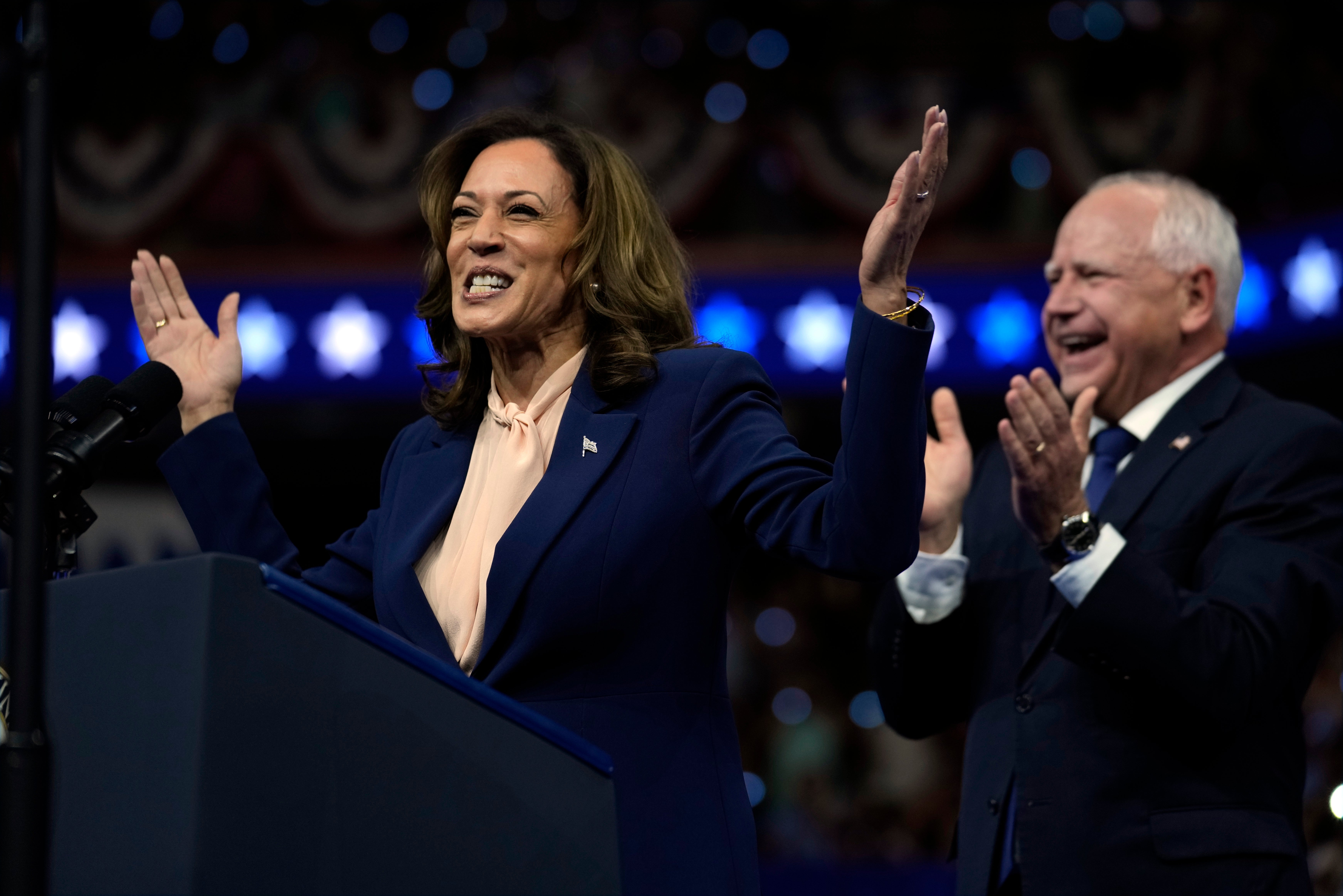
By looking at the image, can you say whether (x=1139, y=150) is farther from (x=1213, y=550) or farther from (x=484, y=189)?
(x=484, y=189)

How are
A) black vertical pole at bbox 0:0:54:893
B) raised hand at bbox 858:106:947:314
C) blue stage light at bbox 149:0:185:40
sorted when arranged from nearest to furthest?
1. black vertical pole at bbox 0:0:54:893
2. raised hand at bbox 858:106:947:314
3. blue stage light at bbox 149:0:185:40

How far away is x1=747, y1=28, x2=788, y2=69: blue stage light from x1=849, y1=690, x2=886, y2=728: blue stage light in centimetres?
282

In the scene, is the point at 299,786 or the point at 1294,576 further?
the point at 1294,576

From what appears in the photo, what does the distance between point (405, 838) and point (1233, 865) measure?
135 cm

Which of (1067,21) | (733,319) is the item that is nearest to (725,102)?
(733,319)

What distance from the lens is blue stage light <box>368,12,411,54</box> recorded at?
6516mm

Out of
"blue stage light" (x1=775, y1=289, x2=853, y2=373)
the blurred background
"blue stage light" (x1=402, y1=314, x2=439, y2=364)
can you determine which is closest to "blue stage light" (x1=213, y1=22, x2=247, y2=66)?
the blurred background

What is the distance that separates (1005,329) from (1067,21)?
1492 mm

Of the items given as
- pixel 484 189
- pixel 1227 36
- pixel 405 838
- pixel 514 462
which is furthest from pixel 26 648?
pixel 1227 36

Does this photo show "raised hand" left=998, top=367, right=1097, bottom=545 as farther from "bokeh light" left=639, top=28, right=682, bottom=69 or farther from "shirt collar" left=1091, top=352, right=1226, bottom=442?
"bokeh light" left=639, top=28, right=682, bottom=69

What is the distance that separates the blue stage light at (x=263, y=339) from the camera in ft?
19.9

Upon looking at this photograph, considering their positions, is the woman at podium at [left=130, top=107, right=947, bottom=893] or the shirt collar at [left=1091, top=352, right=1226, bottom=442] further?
the shirt collar at [left=1091, top=352, right=1226, bottom=442]

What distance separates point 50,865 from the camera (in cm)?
98

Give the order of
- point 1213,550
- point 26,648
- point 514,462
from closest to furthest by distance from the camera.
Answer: point 26,648, point 514,462, point 1213,550
